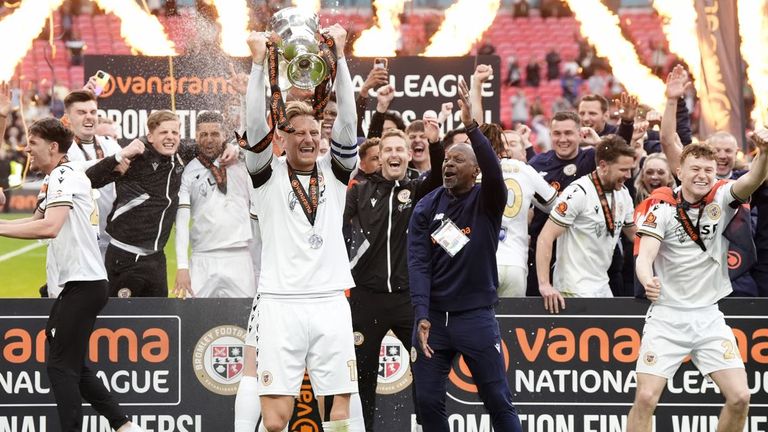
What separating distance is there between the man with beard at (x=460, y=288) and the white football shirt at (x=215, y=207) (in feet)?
7.93

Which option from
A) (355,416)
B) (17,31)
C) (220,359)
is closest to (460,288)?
(355,416)

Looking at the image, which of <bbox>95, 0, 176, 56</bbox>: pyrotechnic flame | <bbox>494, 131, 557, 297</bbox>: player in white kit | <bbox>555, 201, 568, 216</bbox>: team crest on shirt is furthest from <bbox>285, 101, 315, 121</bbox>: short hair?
<bbox>95, 0, 176, 56</bbox>: pyrotechnic flame

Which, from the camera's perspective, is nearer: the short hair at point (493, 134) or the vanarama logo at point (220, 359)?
the short hair at point (493, 134)

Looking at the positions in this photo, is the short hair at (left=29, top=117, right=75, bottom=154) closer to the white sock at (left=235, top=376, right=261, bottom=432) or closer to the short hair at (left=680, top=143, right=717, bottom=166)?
the white sock at (left=235, top=376, right=261, bottom=432)

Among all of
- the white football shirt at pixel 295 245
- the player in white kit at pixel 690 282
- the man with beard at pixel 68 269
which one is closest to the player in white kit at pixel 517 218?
the player in white kit at pixel 690 282

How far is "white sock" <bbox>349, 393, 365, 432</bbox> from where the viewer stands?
646 cm

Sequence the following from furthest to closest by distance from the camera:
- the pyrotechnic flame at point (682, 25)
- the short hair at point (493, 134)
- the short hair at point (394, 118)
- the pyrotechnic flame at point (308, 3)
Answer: the pyrotechnic flame at point (682, 25) → the pyrotechnic flame at point (308, 3) → the short hair at point (394, 118) → the short hair at point (493, 134)

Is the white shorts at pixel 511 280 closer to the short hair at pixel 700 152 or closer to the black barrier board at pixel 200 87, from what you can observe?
the short hair at pixel 700 152

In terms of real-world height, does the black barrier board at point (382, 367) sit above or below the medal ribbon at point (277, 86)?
below

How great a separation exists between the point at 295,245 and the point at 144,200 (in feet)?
10.1

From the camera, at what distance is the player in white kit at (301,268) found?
629 cm

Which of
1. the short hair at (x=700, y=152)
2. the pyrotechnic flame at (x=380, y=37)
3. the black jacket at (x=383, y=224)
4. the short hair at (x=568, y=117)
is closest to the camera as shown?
the short hair at (x=700, y=152)

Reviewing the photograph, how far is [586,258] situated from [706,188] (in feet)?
3.99

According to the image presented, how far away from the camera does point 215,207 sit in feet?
30.0
